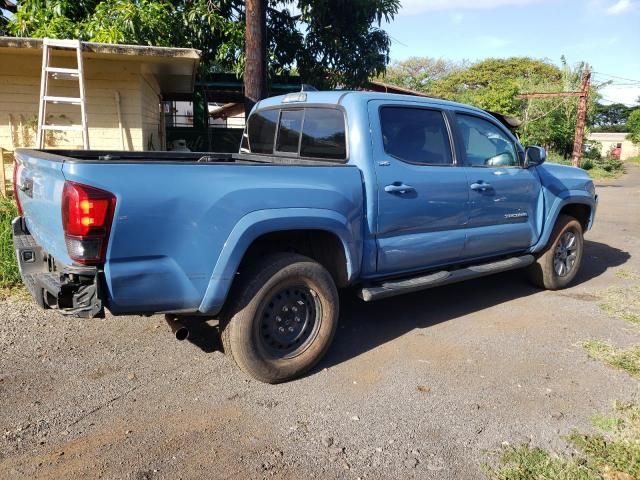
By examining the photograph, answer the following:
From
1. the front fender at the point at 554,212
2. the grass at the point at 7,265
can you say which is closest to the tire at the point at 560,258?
the front fender at the point at 554,212

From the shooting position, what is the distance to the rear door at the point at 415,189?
409cm

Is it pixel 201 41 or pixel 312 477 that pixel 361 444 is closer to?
pixel 312 477

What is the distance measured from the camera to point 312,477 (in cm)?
271

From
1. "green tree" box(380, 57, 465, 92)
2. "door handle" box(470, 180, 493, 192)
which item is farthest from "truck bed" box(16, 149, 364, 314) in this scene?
"green tree" box(380, 57, 465, 92)

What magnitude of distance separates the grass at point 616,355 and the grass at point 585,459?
3.13 feet

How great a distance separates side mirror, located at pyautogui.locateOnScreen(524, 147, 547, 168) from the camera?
17.7 ft

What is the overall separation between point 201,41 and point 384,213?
27.3 feet

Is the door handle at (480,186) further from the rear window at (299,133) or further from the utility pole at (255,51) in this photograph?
the utility pole at (255,51)

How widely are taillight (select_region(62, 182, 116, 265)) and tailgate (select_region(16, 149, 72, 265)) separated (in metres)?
0.10

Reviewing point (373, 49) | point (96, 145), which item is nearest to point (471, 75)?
point (373, 49)

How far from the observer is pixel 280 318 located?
3.71 meters

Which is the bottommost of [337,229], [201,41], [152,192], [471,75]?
[337,229]

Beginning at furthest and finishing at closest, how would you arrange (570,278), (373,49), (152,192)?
(373,49) < (570,278) < (152,192)

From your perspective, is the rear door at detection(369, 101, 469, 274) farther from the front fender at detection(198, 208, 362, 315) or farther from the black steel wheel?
the black steel wheel
